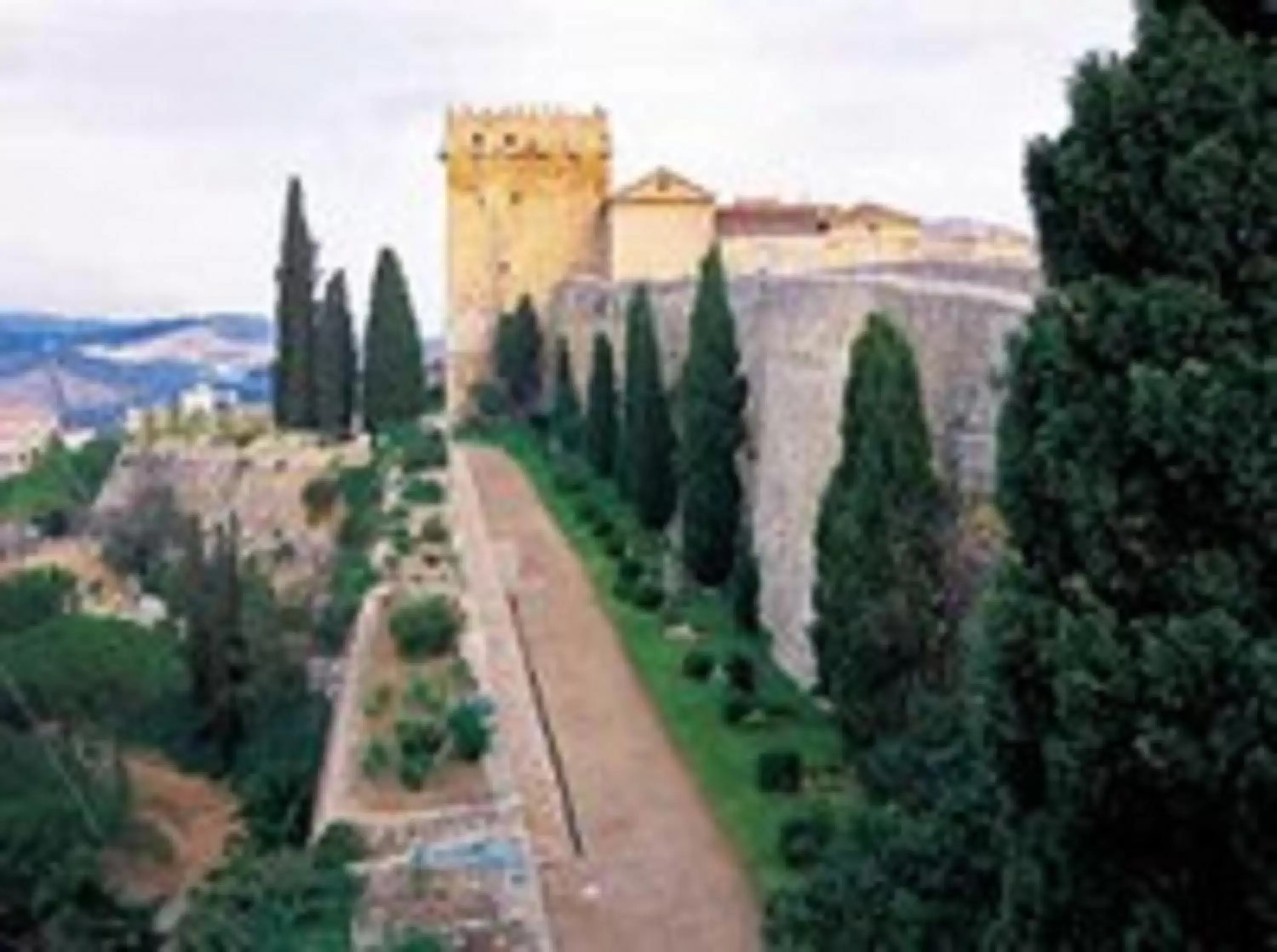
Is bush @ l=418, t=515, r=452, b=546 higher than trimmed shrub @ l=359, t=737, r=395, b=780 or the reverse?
higher

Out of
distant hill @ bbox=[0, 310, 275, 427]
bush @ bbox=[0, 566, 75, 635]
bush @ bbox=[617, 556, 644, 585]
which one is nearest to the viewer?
bush @ bbox=[617, 556, 644, 585]

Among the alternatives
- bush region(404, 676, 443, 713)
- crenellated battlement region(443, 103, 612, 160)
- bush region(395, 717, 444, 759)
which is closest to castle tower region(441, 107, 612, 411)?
crenellated battlement region(443, 103, 612, 160)

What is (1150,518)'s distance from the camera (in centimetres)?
761

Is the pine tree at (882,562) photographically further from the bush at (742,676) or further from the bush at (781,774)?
the bush at (742,676)

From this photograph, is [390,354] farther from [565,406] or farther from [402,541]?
[402,541]

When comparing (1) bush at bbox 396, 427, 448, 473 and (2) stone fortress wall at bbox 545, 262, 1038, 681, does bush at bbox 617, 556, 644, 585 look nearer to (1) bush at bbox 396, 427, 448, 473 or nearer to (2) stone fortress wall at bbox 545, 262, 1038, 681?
(2) stone fortress wall at bbox 545, 262, 1038, 681

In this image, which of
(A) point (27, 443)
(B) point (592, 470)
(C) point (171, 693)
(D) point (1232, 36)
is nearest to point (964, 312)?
(D) point (1232, 36)

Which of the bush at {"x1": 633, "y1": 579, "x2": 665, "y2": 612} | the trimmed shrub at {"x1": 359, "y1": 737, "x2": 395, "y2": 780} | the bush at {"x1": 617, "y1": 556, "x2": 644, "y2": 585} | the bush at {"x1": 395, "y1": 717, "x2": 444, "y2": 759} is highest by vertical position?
the bush at {"x1": 617, "y1": 556, "x2": 644, "y2": 585}

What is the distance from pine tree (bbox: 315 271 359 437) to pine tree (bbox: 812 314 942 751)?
2697 centimetres

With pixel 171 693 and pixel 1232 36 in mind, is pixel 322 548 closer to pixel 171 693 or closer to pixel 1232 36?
pixel 171 693

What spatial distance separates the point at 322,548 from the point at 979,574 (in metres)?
24.8

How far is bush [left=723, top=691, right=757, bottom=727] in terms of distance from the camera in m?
21.7

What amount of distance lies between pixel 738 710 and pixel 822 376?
3.11 metres

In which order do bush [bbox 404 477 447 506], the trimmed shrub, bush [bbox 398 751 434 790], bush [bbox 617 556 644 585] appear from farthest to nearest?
bush [bbox 404 477 447 506] < bush [bbox 617 556 644 585] < the trimmed shrub < bush [bbox 398 751 434 790]
